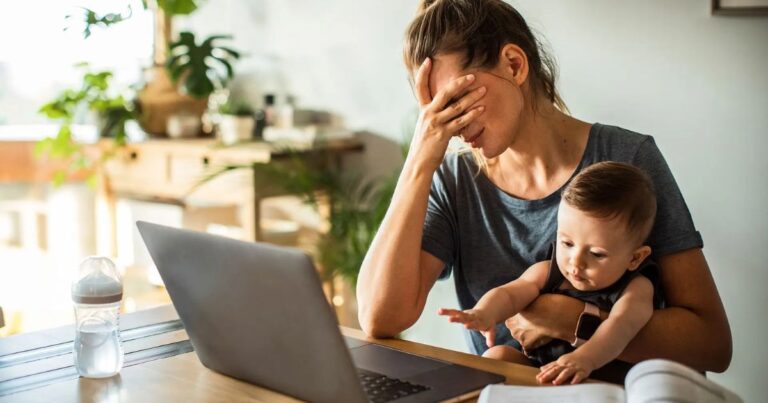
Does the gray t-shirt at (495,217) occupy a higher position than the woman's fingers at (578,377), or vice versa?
the gray t-shirt at (495,217)

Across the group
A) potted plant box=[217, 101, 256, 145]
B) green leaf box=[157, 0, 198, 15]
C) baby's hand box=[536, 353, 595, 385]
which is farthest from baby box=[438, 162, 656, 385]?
green leaf box=[157, 0, 198, 15]

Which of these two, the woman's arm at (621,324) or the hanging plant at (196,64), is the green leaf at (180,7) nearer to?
the hanging plant at (196,64)

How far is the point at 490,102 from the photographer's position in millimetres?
1624

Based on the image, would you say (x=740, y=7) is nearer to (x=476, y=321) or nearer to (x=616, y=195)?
(x=616, y=195)

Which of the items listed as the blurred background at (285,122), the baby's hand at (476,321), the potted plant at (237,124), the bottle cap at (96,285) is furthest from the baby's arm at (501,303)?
the potted plant at (237,124)

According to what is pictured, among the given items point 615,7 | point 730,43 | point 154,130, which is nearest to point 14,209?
point 154,130

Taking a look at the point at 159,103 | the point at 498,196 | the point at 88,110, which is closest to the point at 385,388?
the point at 498,196

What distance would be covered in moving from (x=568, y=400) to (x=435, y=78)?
0.71 m

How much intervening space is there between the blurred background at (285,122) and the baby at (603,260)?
1050 millimetres

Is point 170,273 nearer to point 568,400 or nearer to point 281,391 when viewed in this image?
point 281,391

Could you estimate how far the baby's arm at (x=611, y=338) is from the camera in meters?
1.27

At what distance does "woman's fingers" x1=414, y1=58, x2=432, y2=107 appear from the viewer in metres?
1.63

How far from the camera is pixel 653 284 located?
158 cm

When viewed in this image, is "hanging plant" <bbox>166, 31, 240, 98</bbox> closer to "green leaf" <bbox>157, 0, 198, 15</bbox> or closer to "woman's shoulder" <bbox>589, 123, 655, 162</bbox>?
"green leaf" <bbox>157, 0, 198, 15</bbox>
